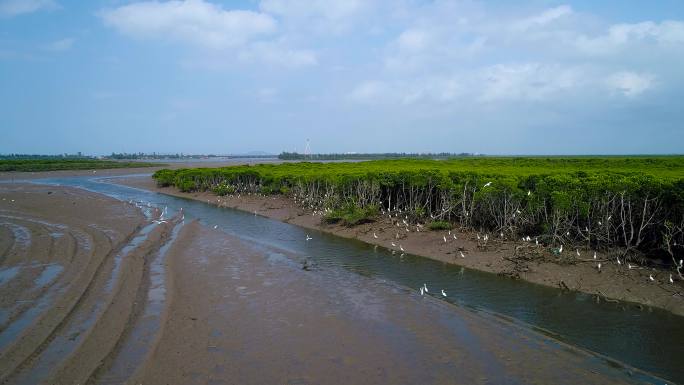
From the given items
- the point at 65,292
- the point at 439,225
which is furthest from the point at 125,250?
the point at 439,225

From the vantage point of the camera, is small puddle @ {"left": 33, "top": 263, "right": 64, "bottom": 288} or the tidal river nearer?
the tidal river

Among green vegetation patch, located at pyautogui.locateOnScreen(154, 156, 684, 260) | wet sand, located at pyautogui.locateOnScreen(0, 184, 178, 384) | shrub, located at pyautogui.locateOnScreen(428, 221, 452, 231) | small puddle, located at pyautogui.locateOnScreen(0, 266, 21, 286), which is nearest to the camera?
wet sand, located at pyautogui.locateOnScreen(0, 184, 178, 384)

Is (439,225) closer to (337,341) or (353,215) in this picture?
(353,215)

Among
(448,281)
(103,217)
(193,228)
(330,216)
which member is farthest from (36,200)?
(448,281)

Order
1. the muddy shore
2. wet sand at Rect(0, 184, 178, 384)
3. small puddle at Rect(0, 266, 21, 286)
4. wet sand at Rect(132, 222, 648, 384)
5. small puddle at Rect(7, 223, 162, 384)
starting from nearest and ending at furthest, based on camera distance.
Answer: small puddle at Rect(7, 223, 162, 384), wet sand at Rect(0, 184, 178, 384), wet sand at Rect(132, 222, 648, 384), the muddy shore, small puddle at Rect(0, 266, 21, 286)

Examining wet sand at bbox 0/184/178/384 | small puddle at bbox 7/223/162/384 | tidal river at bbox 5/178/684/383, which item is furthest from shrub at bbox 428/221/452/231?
small puddle at bbox 7/223/162/384

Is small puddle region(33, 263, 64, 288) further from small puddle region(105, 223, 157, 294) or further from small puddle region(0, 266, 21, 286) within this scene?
small puddle region(105, 223, 157, 294)

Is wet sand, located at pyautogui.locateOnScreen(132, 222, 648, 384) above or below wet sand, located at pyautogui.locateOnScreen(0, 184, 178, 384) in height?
below

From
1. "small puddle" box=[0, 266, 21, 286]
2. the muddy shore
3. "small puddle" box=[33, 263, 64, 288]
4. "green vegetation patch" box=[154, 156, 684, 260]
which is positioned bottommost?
the muddy shore
